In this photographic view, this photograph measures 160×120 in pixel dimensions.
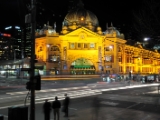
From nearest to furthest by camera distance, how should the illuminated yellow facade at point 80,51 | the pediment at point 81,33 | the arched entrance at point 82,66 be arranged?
the illuminated yellow facade at point 80,51, the arched entrance at point 82,66, the pediment at point 81,33

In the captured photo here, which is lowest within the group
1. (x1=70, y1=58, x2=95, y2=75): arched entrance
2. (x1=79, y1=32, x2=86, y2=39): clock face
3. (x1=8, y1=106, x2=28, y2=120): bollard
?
(x1=8, y1=106, x2=28, y2=120): bollard

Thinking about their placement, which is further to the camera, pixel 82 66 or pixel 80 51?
pixel 82 66

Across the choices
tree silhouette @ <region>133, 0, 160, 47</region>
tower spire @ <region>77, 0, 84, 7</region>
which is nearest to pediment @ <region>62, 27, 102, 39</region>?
tower spire @ <region>77, 0, 84, 7</region>

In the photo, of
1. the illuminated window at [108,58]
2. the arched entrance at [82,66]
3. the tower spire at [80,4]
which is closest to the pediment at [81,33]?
the arched entrance at [82,66]

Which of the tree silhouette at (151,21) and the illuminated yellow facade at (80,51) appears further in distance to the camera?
the illuminated yellow facade at (80,51)

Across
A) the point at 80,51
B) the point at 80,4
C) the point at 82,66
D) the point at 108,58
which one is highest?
the point at 80,4

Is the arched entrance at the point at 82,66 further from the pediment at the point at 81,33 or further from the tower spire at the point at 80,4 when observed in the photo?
the tower spire at the point at 80,4

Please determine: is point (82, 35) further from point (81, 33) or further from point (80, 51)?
point (80, 51)

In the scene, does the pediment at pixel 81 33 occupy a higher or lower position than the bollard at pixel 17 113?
higher

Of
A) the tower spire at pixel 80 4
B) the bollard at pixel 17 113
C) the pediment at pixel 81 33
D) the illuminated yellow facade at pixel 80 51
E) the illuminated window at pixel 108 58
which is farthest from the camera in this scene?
the tower spire at pixel 80 4

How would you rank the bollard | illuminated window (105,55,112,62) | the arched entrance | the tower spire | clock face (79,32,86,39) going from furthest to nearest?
the tower spire → illuminated window (105,55,112,62) → clock face (79,32,86,39) → the arched entrance → the bollard

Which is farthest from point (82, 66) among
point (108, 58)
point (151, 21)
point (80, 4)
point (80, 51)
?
point (151, 21)

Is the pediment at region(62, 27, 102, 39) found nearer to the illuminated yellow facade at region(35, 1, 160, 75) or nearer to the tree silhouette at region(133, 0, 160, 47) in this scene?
the illuminated yellow facade at region(35, 1, 160, 75)

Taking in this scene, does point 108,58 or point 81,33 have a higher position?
point 81,33
